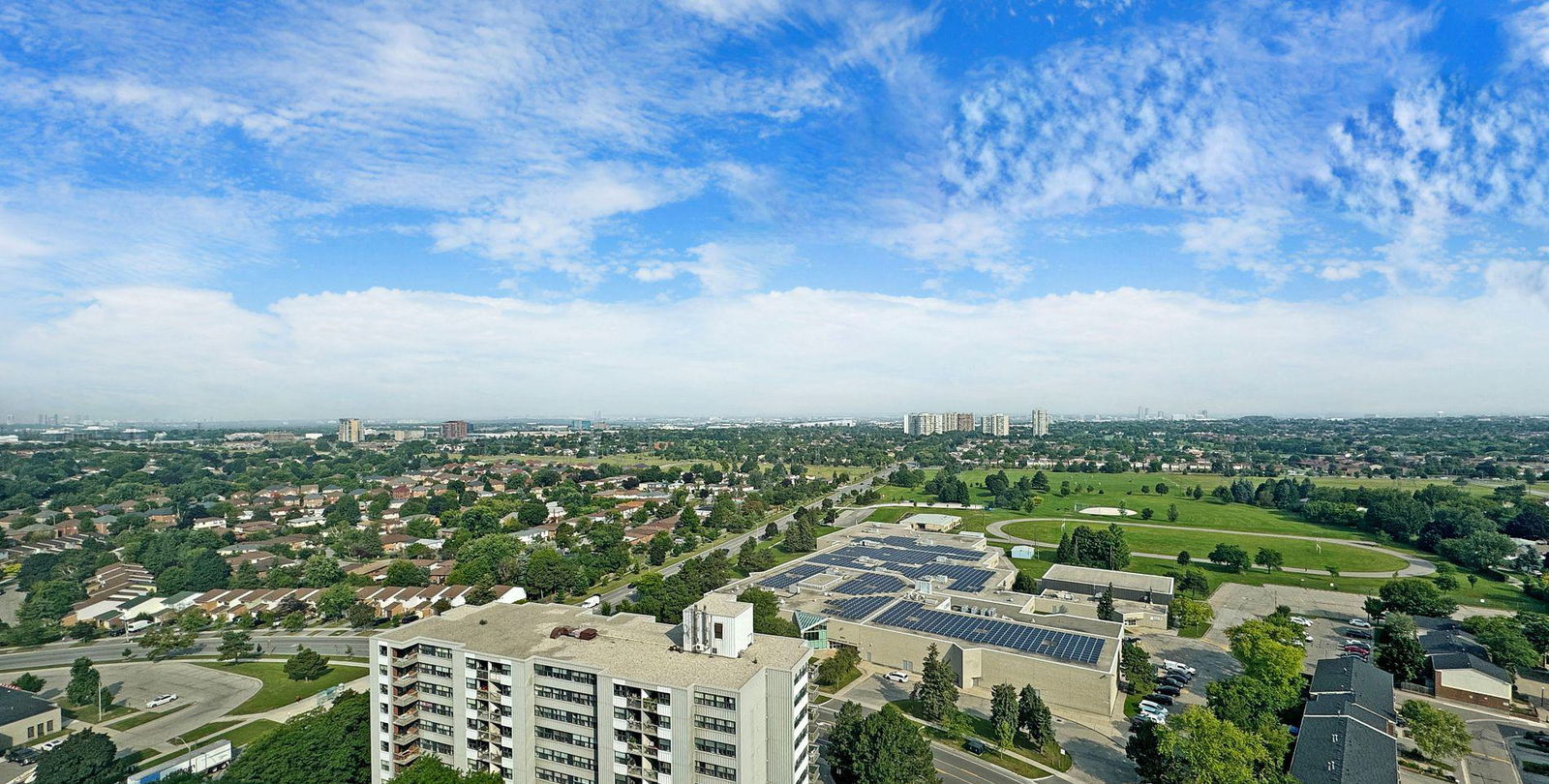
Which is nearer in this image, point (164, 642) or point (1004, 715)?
point (1004, 715)

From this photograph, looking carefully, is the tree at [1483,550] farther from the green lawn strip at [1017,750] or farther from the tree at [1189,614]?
the green lawn strip at [1017,750]

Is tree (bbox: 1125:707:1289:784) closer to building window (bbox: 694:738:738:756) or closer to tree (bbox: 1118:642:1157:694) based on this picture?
tree (bbox: 1118:642:1157:694)

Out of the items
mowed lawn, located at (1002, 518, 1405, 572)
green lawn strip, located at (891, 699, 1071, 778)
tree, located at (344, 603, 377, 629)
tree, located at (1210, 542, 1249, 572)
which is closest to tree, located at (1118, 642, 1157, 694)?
green lawn strip, located at (891, 699, 1071, 778)

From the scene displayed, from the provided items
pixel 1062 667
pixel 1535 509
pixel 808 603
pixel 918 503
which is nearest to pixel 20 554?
pixel 808 603

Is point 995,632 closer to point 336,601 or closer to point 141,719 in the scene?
point 141,719

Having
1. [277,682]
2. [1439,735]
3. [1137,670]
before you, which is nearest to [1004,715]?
[1137,670]

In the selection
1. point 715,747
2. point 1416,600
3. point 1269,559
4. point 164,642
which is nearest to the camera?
point 715,747
